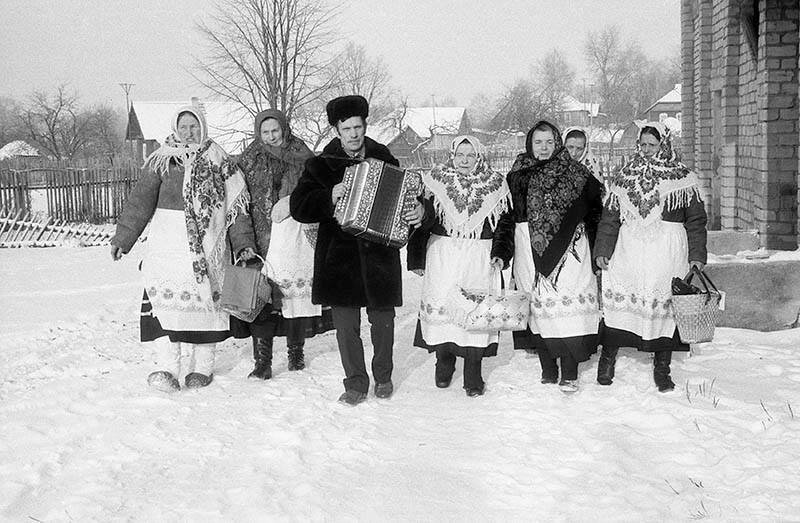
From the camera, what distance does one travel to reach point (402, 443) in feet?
15.0

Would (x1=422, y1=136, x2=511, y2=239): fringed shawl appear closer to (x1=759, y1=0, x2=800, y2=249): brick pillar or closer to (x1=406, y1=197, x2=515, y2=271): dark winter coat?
(x1=406, y1=197, x2=515, y2=271): dark winter coat

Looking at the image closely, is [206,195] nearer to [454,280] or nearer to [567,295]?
[454,280]

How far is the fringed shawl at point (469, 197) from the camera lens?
5.43 meters

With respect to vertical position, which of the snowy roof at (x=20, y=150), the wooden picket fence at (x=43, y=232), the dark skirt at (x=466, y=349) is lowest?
the dark skirt at (x=466, y=349)

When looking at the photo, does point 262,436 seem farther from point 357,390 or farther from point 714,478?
point 714,478

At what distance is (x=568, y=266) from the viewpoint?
5484 millimetres

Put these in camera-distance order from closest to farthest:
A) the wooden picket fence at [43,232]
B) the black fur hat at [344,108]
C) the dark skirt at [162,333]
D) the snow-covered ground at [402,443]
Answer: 1. the snow-covered ground at [402,443]
2. the black fur hat at [344,108]
3. the dark skirt at [162,333]
4. the wooden picket fence at [43,232]

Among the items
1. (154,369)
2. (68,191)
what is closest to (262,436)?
(154,369)

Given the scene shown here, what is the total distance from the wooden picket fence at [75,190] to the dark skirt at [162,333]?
13.3 meters

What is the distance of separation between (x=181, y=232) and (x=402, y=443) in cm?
213

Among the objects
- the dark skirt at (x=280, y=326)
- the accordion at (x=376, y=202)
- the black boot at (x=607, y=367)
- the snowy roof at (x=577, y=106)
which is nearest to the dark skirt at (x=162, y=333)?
the dark skirt at (x=280, y=326)

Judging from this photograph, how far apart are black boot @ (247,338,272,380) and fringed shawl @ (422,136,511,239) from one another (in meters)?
1.63

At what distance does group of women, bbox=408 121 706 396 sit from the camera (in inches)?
212

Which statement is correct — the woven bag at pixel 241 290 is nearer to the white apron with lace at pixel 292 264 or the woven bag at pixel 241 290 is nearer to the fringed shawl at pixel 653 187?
the white apron with lace at pixel 292 264
